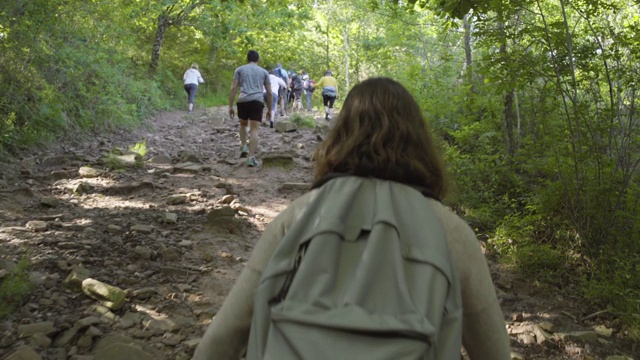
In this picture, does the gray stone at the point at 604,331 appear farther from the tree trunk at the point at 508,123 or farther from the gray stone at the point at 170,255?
the gray stone at the point at 170,255

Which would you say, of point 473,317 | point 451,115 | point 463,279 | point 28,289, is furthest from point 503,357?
point 451,115

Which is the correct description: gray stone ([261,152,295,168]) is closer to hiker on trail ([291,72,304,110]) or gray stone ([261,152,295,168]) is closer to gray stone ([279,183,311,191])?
gray stone ([279,183,311,191])

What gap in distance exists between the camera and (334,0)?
2919 cm

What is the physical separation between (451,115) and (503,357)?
8.04 metres

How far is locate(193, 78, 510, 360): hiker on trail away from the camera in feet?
3.99

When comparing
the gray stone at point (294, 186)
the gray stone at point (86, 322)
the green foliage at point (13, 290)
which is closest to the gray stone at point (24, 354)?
the gray stone at point (86, 322)

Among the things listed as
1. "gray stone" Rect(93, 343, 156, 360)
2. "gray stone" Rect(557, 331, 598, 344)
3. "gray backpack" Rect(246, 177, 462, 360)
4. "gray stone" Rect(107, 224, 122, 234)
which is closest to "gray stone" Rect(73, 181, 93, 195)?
"gray stone" Rect(107, 224, 122, 234)

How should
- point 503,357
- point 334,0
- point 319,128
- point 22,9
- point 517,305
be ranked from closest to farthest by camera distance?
point 503,357, point 517,305, point 22,9, point 319,128, point 334,0

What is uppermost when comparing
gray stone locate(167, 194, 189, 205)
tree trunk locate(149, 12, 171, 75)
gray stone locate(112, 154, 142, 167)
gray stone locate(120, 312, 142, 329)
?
tree trunk locate(149, 12, 171, 75)

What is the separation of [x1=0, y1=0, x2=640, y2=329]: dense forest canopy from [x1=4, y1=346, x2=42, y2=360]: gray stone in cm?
275

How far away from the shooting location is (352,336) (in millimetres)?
1207

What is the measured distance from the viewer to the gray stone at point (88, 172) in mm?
7602

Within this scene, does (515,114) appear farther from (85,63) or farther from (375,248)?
(85,63)

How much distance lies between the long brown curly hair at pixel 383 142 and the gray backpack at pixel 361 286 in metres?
0.10
